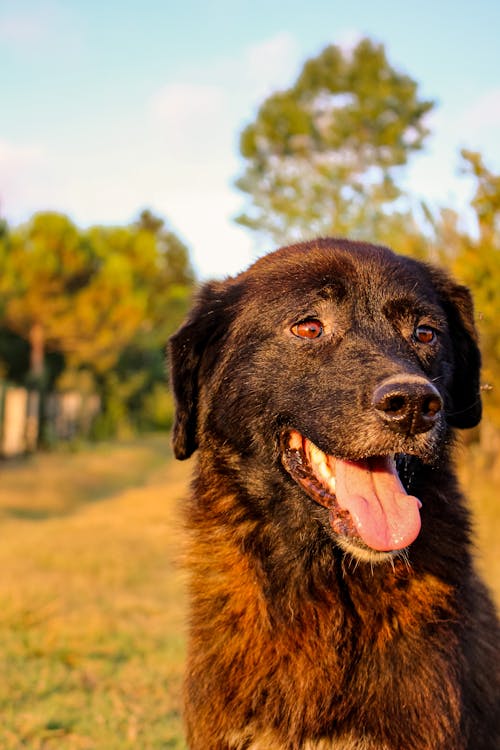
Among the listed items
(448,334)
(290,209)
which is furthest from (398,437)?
(290,209)

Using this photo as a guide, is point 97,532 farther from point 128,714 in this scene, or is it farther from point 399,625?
point 399,625

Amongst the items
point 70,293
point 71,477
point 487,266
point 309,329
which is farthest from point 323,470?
point 70,293

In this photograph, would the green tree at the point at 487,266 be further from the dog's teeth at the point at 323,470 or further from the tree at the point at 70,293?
the tree at the point at 70,293

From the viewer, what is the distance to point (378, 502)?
288 cm

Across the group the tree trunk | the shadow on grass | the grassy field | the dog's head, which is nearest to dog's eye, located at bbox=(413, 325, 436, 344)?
the dog's head

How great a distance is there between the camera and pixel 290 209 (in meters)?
25.3

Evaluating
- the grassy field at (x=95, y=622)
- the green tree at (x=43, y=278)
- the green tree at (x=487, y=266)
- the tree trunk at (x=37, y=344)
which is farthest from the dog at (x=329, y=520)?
the tree trunk at (x=37, y=344)

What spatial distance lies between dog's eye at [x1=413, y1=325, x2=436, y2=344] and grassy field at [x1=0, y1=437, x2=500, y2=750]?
1.12 metres

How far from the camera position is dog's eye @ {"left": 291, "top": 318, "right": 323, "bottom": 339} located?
10.2ft

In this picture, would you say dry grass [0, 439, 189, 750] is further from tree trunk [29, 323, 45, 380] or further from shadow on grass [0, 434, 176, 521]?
tree trunk [29, 323, 45, 380]

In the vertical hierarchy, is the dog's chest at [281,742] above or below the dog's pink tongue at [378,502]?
below

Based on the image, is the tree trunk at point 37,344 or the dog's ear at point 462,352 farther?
the tree trunk at point 37,344

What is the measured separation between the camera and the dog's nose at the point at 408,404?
2.59m

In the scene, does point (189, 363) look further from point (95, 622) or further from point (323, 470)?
point (95, 622)
